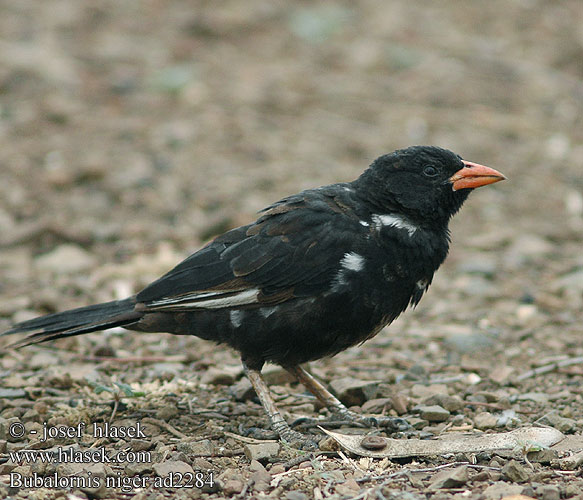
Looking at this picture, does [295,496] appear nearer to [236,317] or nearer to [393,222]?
[236,317]

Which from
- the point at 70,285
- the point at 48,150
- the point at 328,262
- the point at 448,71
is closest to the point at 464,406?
the point at 328,262

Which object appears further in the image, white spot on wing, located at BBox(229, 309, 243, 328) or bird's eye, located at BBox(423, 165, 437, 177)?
bird's eye, located at BBox(423, 165, 437, 177)

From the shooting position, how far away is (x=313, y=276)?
4.45 meters

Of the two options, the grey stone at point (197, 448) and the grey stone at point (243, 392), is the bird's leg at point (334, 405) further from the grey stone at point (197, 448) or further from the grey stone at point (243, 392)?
the grey stone at point (197, 448)

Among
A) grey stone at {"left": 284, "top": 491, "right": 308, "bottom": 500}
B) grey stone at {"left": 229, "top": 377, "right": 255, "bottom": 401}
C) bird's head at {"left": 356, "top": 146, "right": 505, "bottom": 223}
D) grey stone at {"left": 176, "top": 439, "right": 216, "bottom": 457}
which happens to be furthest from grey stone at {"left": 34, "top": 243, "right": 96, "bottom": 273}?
grey stone at {"left": 284, "top": 491, "right": 308, "bottom": 500}

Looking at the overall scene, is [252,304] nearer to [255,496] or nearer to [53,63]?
[255,496]

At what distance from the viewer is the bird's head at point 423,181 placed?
15.4 ft

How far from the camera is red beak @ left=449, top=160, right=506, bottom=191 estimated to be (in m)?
4.79

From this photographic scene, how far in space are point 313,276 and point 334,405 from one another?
2.65 feet

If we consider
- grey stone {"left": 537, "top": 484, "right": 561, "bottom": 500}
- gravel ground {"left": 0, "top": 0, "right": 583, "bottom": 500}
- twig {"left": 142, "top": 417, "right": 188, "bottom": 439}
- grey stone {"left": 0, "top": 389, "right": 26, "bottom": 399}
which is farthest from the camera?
grey stone {"left": 0, "top": 389, "right": 26, "bottom": 399}

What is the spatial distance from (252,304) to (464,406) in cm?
128

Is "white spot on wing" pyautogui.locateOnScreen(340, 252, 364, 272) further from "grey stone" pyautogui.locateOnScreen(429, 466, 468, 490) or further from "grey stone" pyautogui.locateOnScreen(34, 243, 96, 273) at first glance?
"grey stone" pyautogui.locateOnScreen(34, 243, 96, 273)

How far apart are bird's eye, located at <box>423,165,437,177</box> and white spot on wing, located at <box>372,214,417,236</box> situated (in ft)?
1.04

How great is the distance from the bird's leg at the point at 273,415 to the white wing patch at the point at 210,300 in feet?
1.18
